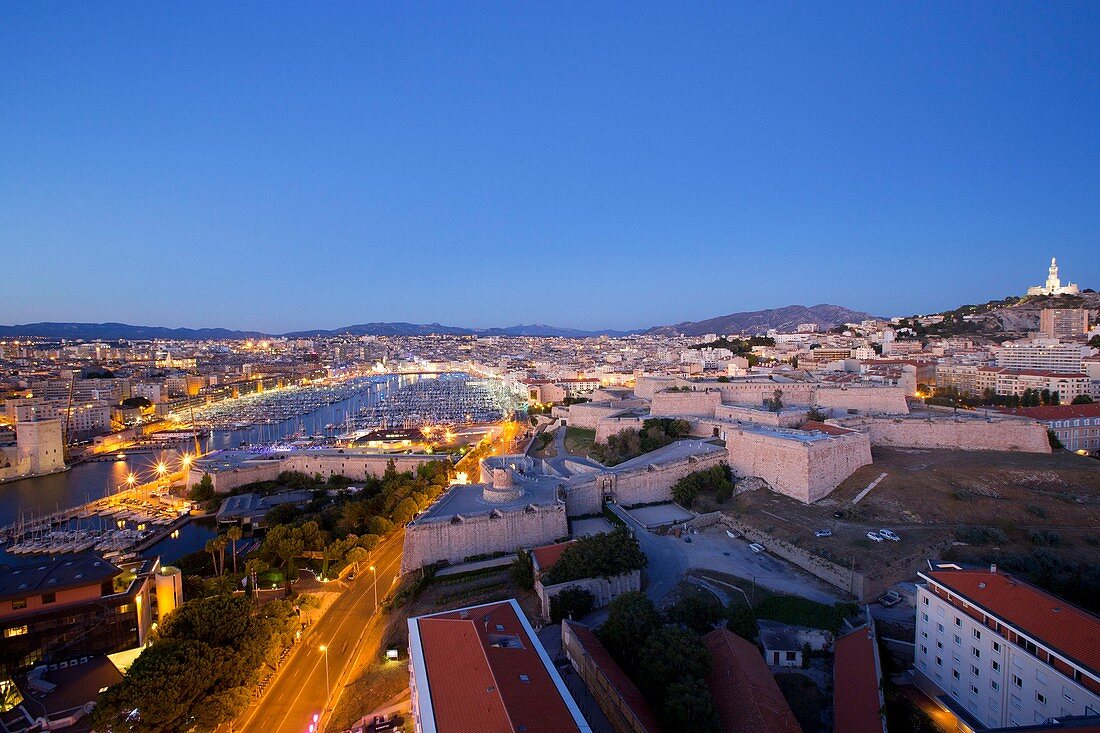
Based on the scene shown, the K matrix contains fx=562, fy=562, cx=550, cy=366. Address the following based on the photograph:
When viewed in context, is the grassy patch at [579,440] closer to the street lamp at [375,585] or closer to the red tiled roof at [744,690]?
the street lamp at [375,585]

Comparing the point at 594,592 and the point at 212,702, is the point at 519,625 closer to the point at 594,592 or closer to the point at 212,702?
the point at 594,592

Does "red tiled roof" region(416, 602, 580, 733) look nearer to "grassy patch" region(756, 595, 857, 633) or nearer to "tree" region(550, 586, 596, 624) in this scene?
"tree" region(550, 586, 596, 624)

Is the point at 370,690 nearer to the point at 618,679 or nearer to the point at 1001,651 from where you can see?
the point at 618,679

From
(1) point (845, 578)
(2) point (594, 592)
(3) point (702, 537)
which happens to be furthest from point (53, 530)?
(1) point (845, 578)

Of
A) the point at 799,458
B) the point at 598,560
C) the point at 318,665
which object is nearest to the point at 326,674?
the point at 318,665

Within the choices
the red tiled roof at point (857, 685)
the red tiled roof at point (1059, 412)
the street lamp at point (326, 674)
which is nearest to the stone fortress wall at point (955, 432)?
the red tiled roof at point (1059, 412)

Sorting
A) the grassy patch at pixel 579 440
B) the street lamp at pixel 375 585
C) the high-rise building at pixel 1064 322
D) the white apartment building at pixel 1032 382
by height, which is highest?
the high-rise building at pixel 1064 322
